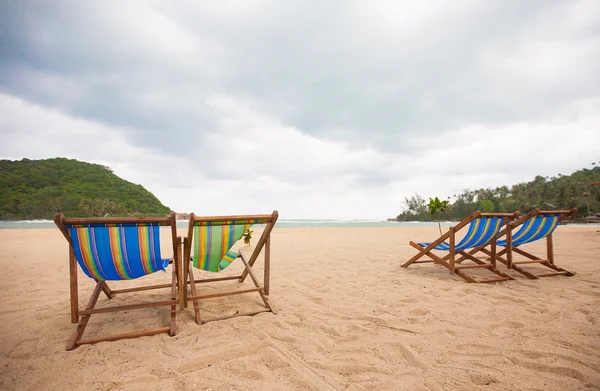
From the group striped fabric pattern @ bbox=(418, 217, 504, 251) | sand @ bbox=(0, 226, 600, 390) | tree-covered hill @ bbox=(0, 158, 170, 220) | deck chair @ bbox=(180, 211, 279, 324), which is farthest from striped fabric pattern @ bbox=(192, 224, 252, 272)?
tree-covered hill @ bbox=(0, 158, 170, 220)

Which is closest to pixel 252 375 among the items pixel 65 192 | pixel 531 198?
pixel 65 192

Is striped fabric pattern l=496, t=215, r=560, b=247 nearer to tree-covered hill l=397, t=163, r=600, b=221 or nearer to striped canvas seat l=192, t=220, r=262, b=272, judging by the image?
striped canvas seat l=192, t=220, r=262, b=272

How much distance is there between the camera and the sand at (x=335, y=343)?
5.44 feet

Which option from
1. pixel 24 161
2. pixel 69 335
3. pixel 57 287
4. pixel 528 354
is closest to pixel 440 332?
pixel 528 354

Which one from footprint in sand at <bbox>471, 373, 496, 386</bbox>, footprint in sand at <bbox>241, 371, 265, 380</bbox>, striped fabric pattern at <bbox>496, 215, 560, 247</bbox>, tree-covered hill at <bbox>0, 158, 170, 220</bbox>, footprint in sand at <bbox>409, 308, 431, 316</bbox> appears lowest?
footprint in sand at <bbox>409, 308, 431, 316</bbox>

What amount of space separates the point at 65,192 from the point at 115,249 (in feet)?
151

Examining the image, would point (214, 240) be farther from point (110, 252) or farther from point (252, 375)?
point (252, 375)

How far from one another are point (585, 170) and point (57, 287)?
81.9m

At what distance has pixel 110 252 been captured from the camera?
7.83 feet

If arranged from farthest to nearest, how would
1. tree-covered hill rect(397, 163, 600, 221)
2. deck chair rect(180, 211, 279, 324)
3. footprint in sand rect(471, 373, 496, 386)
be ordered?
tree-covered hill rect(397, 163, 600, 221) → deck chair rect(180, 211, 279, 324) → footprint in sand rect(471, 373, 496, 386)

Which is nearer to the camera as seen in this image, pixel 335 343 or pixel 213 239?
pixel 335 343

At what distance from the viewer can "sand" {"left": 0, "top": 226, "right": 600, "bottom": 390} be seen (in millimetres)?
1657

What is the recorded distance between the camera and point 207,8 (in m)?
10.1

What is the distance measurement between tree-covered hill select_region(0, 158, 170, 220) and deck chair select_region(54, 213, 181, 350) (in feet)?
105
